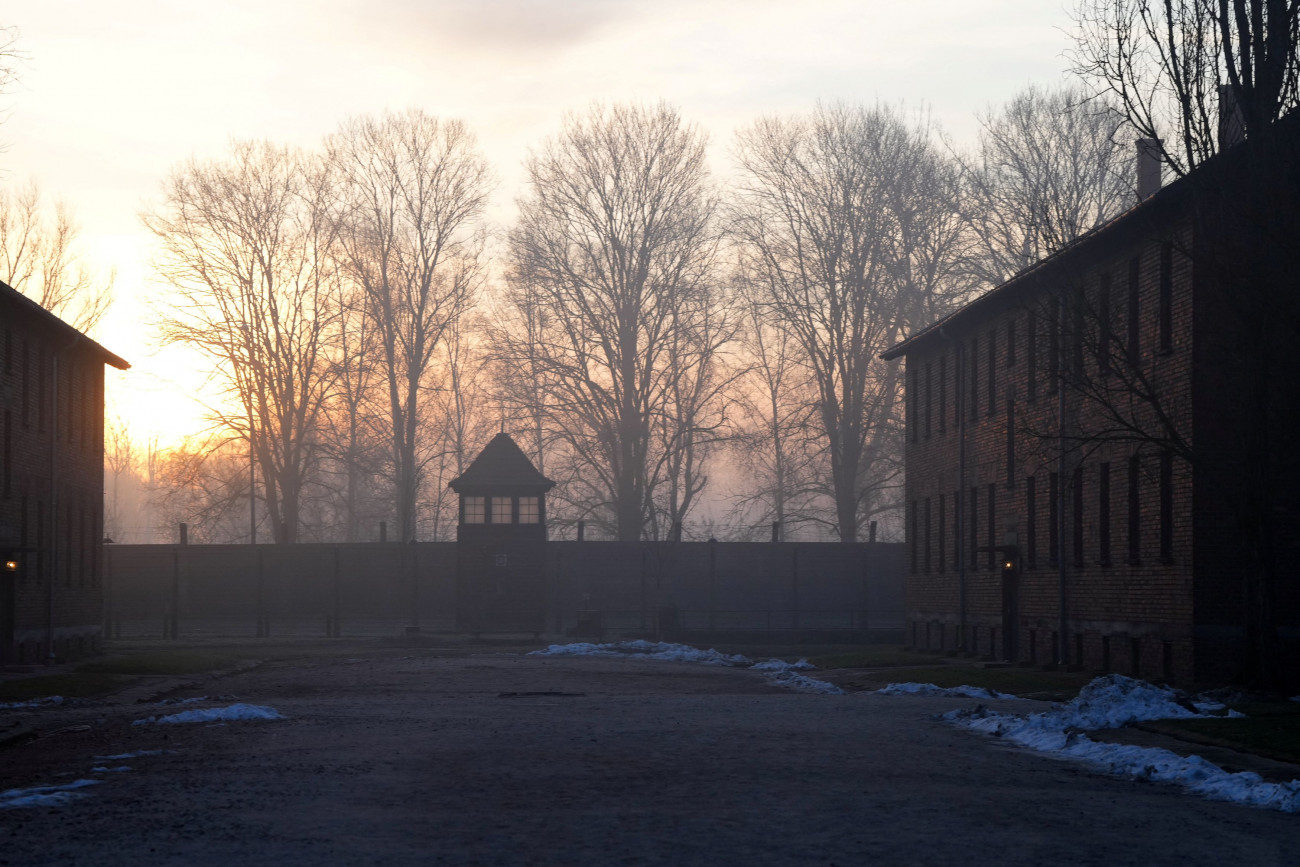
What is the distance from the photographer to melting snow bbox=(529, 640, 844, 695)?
88.2 feet

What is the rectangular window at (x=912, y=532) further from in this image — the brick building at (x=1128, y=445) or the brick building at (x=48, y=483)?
the brick building at (x=48, y=483)

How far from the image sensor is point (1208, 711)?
18.0 metres

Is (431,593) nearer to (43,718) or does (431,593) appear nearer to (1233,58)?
(43,718)

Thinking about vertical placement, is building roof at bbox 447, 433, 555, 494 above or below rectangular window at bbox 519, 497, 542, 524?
above

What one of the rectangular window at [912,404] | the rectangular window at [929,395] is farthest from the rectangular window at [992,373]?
the rectangular window at [912,404]

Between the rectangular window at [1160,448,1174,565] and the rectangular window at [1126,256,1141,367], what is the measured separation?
223cm

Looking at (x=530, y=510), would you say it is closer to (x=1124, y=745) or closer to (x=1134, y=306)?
(x=1134, y=306)

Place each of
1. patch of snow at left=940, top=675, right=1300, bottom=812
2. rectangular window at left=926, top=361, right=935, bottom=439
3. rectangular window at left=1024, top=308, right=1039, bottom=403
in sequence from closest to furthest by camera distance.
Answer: patch of snow at left=940, top=675, right=1300, bottom=812, rectangular window at left=1024, top=308, right=1039, bottom=403, rectangular window at left=926, top=361, right=935, bottom=439

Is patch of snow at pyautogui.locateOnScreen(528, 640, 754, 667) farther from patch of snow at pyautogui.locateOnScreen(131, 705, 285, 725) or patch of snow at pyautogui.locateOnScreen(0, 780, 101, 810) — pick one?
patch of snow at pyautogui.locateOnScreen(0, 780, 101, 810)

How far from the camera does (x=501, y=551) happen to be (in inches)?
1887

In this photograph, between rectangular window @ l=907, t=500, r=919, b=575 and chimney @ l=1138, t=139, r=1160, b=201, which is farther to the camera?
rectangular window @ l=907, t=500, r=919, b=575

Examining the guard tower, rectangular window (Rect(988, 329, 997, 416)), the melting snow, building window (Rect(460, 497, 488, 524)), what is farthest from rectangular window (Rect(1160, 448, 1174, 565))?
building window (Rect(460, 497, 488, 524))

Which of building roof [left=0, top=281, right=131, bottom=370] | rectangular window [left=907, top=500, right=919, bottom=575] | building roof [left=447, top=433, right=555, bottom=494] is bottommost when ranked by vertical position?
rectangular window [left=907, top=500, right=919, bottom=575]

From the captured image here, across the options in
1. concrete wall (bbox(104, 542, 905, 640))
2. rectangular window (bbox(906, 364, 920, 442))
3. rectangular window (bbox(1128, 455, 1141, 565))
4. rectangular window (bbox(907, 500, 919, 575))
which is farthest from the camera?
concrete wall (bbox(104, 542, 905, 640))
